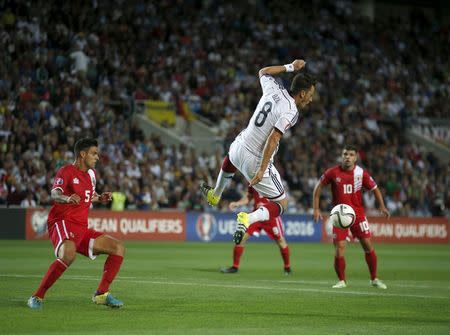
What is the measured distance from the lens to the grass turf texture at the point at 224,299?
34.3ft

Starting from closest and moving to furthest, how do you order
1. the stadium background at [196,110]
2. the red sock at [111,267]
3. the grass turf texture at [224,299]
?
the grass turf texture at [224,299] < the red sock at [111,267] < the stadium background at [196,110]

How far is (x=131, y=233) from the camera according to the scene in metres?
31.5

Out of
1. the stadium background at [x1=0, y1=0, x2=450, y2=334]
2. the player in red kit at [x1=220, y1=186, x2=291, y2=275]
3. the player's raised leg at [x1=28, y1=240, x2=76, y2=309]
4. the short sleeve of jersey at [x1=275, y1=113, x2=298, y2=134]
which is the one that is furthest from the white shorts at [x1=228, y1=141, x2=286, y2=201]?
the stadium background at [x1=0, y1=0, x2=450, y2=334]

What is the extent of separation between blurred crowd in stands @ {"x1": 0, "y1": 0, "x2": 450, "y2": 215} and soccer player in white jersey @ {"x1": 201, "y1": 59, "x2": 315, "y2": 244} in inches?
670

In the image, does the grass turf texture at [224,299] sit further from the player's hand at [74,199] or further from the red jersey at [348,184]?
the red jersey at [348,184]

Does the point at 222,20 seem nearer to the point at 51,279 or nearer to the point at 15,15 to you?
the point at 15,15

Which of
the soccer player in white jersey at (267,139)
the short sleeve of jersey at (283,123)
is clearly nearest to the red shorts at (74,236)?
the soccer player in white jersey at (267,139)

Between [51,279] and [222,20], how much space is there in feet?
102

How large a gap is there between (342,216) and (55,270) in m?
5.81

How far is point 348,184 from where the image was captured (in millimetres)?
16203

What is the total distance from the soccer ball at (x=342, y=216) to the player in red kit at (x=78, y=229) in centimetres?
496

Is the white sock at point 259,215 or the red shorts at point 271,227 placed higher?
the white sock at point 259,215

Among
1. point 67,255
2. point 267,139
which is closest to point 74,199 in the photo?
point 67,255

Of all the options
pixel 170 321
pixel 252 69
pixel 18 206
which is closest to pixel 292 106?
pixel 170 321
